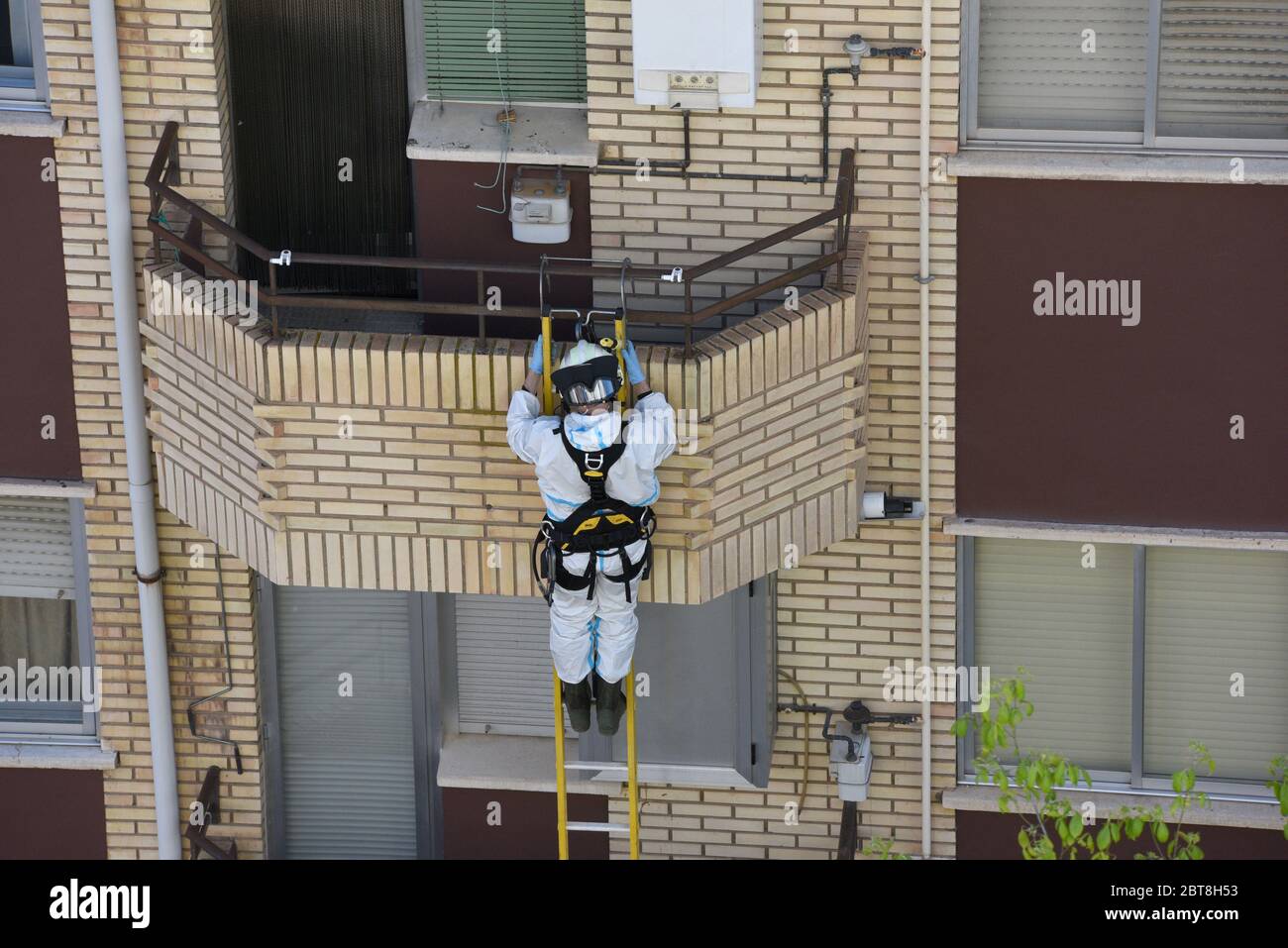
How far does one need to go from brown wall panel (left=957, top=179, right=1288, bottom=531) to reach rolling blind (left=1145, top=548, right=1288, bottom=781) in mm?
433

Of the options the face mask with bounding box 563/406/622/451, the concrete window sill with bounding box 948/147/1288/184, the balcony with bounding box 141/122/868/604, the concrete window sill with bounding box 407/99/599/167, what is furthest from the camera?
the concrete window sill with bounding box 407/99/599/167

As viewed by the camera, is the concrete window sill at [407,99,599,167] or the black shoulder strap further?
the concrete window sill at [407,99,599,167]

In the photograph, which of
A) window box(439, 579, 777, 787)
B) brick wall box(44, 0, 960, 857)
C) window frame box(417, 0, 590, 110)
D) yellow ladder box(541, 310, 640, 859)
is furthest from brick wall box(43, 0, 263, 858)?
yellow ladder box(541, 310, 640, 859)

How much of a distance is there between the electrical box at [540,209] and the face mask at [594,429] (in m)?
1.65

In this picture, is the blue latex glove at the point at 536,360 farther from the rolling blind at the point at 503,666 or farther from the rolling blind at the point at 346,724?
the rolling blind at the point at 346,724

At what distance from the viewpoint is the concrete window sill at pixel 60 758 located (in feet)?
45.8

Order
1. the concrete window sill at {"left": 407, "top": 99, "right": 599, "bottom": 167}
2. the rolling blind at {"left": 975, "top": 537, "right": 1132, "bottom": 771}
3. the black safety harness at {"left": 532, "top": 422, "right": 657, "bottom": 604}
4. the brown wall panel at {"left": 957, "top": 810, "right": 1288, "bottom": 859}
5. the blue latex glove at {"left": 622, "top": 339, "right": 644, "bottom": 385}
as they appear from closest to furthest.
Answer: the black safety harness at {"left": 532, "top": 422, "right": 657, "bottom": 604} → the blue latex glove at {"left": 622, "top": 339, "right": 644, "bottom": 385} → the concrete window sill at {"left": 407, "top": 99, "right": 599, "bottom": 167} → the rolling blind at {"left": 975, "top": 537, "right": 1132, "bottom": 771} → the brown wall panel at {"left": 957, "top": 810, "right": 1288, "bottom": 859}

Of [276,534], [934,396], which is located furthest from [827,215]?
[276,534]

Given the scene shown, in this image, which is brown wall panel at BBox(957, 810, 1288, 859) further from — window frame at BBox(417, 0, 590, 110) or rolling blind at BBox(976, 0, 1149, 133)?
window frame at BBox(417, 0, 590, 110)

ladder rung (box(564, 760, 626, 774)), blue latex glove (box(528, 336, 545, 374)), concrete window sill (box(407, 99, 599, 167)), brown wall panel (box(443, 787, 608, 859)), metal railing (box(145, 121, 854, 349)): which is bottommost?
brown wall panel (box(443, 787, 608, 859))

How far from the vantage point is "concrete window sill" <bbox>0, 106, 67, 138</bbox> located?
1273cm

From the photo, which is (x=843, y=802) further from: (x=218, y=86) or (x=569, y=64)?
(x=218, y=86)

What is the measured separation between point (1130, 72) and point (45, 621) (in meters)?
7.02

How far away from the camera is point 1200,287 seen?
12438mm
